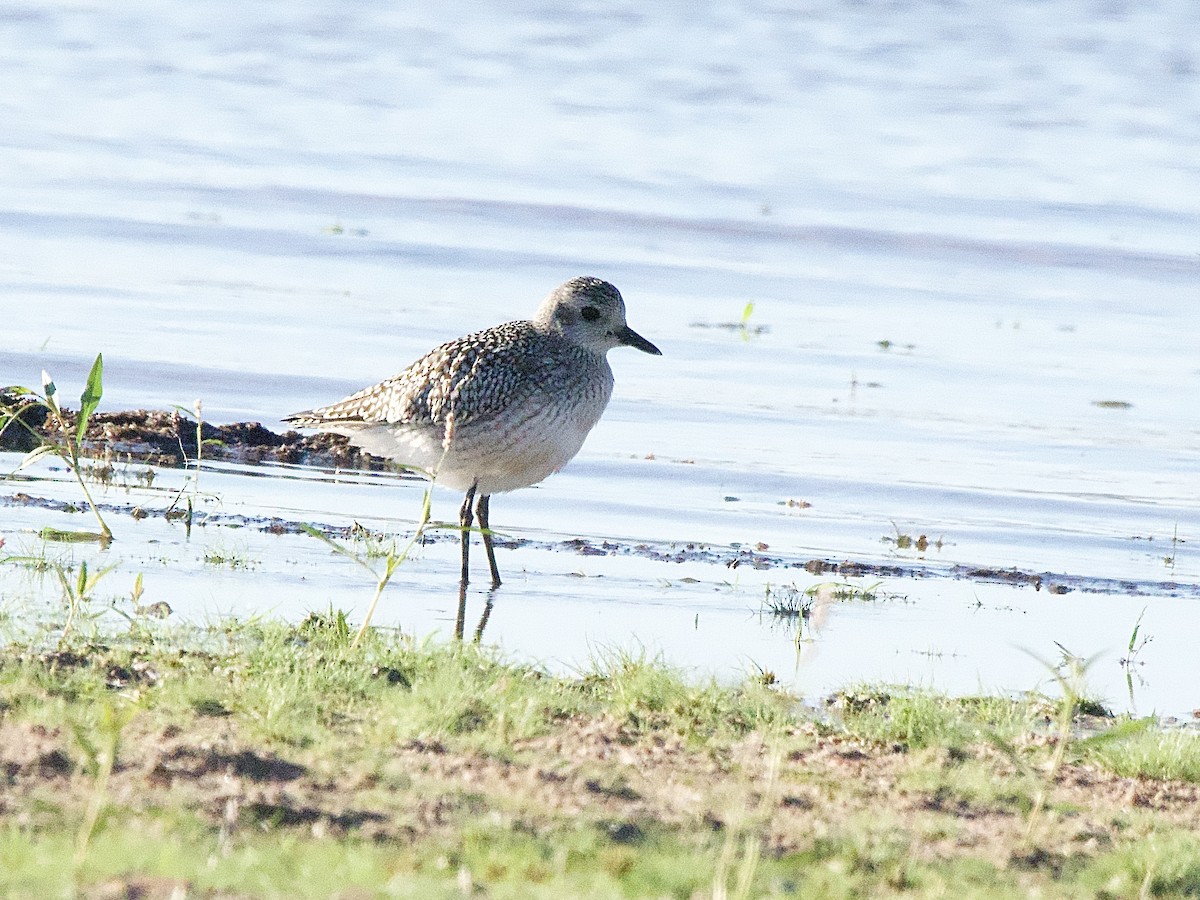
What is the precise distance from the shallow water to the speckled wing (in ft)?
2.15

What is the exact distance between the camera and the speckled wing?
8.52m

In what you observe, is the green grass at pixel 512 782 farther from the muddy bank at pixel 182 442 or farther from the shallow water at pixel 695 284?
the muddy bank at pixel 182 442

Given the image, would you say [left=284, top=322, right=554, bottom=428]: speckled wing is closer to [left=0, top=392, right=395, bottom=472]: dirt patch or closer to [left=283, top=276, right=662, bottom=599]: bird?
[left=283, top=276, right=662, bottom=599]: bird

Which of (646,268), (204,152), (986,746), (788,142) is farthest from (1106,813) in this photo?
(788,142)

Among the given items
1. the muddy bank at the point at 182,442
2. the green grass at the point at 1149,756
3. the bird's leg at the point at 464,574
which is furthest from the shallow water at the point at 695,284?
the green grass at the point at 1149,756

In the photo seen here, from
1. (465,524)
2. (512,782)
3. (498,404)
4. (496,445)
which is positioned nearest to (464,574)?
(465,524)

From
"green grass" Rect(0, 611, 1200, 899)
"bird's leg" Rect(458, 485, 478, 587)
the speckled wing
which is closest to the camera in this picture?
"green grass" Rect(0, 611, 1200, 899)

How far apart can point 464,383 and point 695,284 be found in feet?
31.2

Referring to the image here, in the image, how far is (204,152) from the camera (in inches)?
925

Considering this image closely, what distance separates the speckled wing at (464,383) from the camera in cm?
852

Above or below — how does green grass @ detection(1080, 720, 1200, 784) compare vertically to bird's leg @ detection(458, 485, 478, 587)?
below

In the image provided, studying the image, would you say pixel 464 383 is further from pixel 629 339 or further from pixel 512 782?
pixel 512 782

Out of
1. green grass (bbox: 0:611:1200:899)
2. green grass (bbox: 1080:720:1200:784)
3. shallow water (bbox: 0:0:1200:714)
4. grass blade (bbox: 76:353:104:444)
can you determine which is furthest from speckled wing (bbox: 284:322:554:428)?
green grass (bbox: 1080:720:1200:784)

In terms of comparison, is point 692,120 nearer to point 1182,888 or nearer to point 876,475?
point 876,475
